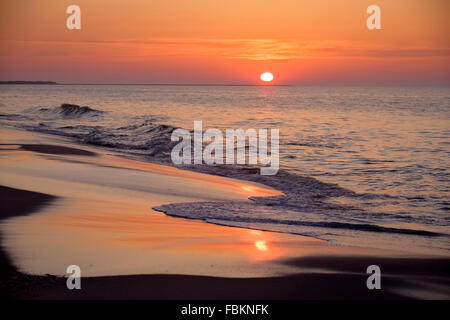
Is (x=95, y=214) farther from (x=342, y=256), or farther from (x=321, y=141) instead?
(x=321, y=141)

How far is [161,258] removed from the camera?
18.3ft

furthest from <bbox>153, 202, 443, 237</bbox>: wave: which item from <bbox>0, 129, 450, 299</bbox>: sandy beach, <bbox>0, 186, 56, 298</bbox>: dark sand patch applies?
<bbox>0, 186, 56, 298</bbox>: dark sand patch

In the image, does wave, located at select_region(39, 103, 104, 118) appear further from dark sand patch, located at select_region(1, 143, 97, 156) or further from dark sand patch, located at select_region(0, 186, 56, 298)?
dark sand patch, located at select_region(0, 186, 56, 298)

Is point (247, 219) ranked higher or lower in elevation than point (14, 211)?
lower

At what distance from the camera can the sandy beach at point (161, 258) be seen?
470 centimetres

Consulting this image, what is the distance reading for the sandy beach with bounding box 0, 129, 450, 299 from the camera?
470cm

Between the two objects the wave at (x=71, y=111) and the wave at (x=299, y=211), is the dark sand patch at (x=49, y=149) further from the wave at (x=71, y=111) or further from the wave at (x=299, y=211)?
the wave at (x=71, y=111)

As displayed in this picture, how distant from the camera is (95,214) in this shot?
765 centimetres

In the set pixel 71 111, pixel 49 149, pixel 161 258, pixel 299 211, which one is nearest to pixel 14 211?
pixel 161 258

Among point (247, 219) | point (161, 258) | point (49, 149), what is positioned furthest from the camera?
point (49, 149)

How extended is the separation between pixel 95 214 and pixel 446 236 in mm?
5786

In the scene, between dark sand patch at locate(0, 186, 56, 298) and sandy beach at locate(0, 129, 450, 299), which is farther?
sandy beach at locate(0, 129, 450, 299)

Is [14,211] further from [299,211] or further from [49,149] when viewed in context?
[49,149]

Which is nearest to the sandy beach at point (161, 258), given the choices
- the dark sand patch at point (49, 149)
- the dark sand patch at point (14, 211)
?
the dark sand patch at point (14, 211)
